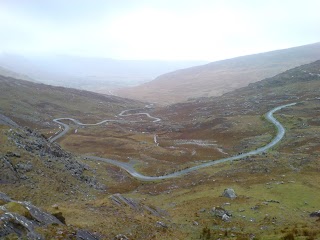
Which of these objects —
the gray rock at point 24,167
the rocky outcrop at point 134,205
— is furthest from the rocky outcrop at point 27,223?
the gray rock at point 24,167

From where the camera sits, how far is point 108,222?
3253 centimetres

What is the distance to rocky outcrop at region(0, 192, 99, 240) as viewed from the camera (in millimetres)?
22188

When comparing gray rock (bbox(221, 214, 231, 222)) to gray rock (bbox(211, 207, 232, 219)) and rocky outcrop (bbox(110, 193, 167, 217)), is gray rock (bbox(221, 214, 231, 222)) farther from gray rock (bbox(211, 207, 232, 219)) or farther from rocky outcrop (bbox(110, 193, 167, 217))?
rocky outcrop (bbox(110, 193, 167, 217))

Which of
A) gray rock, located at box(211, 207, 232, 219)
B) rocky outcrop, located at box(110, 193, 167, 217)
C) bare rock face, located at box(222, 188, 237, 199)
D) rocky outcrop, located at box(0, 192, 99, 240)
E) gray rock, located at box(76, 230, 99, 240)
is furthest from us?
bare rock face, located at box(222, 188, 237, 199)

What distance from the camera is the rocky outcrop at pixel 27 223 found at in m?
22.2

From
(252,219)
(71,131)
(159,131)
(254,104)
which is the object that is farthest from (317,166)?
(254,104)

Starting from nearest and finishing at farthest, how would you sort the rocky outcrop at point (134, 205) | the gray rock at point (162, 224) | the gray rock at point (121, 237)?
1. the gray rock at point (121, 237)
2. the gray rock at point (162, 224)
3. the rocky outcrop at point (134, 205)

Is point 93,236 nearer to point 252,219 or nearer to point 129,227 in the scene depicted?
point 129,227

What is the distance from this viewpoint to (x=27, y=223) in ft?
78.5

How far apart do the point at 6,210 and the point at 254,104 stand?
18321cm

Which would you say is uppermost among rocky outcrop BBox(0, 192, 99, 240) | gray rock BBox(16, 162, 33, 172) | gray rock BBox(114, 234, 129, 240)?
rocky outcrop BBox(0, 192, 99, 240)

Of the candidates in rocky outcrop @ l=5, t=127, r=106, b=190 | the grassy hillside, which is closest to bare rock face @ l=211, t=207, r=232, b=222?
the grassy hillside

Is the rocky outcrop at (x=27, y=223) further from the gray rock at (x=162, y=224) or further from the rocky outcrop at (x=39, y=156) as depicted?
the rocky outcrop at (x=39, y=156)

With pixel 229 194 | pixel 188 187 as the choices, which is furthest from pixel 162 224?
pixel 188 187
